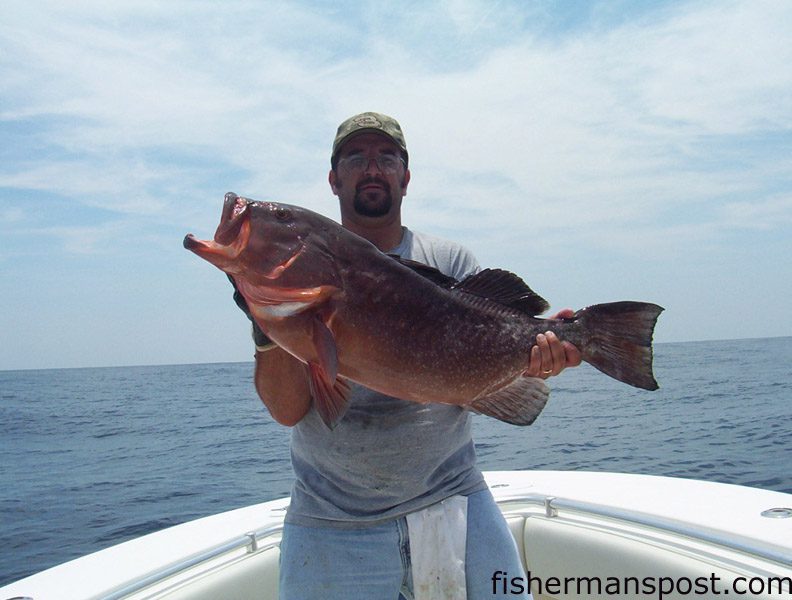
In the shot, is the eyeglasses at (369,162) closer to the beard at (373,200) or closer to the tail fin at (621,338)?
the beard at (373,200)

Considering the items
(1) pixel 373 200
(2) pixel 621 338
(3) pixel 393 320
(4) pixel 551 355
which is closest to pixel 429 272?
(3) pixel 393 320

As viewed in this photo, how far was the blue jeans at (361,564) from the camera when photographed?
9.41ft

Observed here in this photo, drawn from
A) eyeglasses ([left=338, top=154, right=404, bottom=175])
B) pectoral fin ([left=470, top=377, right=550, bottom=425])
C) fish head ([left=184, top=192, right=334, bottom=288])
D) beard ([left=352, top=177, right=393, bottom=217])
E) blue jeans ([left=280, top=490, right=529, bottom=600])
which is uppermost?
eyeglasses ([left=338, top=154, right=404, bottom=175])

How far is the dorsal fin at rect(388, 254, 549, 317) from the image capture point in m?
2.77

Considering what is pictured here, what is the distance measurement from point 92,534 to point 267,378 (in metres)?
9.28

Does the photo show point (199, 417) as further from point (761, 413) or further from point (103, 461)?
point (761, 413)

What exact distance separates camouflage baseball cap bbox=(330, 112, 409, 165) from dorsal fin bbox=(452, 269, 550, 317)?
0.98 metres

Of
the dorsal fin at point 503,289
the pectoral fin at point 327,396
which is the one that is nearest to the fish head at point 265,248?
the pectoral fin at point 327,396

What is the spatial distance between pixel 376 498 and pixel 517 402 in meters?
0.81

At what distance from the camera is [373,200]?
329cm

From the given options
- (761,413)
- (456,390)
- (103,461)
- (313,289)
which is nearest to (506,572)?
(456,390)

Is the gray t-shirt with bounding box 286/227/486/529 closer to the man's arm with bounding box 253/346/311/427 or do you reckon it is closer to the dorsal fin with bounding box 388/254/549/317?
the man's arm with bounding box 253/346/311/427

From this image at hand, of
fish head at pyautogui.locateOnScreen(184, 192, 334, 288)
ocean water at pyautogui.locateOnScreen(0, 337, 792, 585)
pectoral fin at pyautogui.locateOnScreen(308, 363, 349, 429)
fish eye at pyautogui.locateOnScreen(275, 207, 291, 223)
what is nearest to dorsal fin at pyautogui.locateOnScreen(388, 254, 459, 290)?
fish head at pyautogui.locateOnScreen(184, 192, 334, 288)

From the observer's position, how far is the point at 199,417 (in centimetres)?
2919
